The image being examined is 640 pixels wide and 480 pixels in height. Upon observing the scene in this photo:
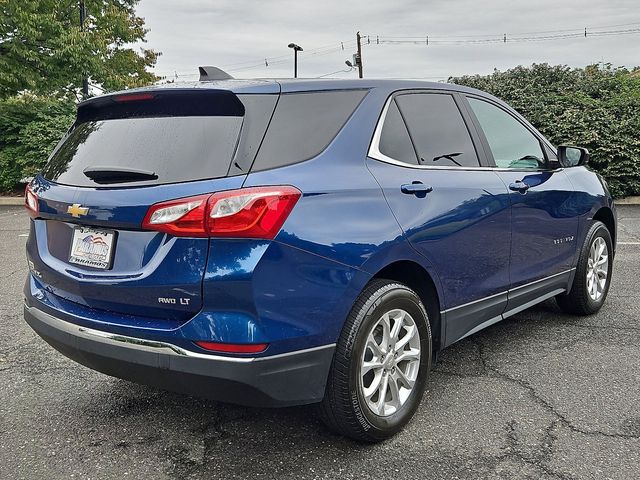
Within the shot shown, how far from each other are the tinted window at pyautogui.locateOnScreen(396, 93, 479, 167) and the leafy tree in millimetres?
14209

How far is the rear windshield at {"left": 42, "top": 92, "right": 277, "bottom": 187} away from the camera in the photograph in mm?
2477

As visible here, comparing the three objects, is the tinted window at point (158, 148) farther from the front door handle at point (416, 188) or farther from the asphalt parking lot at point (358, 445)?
the asphalt parking lot at point (358, 445)

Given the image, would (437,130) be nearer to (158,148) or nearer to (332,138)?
(332,138)

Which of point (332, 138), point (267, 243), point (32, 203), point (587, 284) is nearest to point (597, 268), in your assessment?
point (587, 284)

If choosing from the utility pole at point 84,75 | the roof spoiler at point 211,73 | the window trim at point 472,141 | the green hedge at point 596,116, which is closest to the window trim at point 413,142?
the window trim at point 472,141

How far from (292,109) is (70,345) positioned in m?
1.40

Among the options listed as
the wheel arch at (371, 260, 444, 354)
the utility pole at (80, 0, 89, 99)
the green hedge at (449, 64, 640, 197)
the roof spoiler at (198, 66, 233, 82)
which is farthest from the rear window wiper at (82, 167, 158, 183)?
the utility pole at (80, 0, 89, 99)

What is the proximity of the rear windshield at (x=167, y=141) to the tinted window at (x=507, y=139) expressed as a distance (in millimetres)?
1716

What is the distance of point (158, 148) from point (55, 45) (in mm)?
15197

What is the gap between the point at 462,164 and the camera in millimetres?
3463

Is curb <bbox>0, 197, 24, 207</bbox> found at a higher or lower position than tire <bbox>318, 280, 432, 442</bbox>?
lower

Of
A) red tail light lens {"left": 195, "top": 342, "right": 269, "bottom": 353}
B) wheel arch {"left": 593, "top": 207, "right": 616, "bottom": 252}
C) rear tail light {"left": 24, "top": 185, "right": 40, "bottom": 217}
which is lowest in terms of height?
red tail light lens {"left": 195, "top": 342, "right": 269, "bottom": 353}

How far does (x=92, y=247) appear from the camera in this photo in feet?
8.50

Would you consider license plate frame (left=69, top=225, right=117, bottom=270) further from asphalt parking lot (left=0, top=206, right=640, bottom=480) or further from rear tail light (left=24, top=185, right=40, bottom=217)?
asphalt parking lot (left=0, top=206, right=640, bottom=480)
